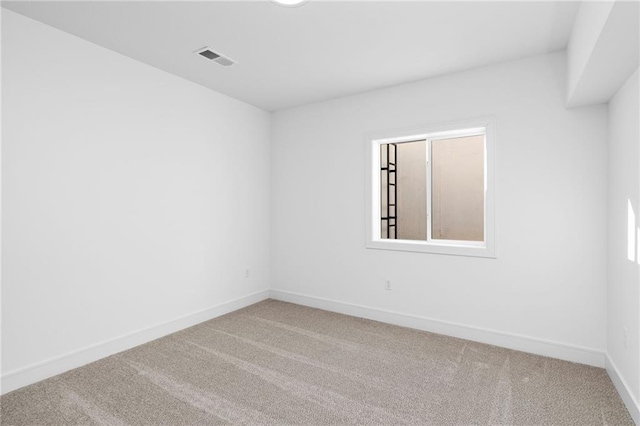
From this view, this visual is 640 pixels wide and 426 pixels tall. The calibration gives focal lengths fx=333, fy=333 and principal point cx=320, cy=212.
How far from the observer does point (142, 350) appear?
290 cm

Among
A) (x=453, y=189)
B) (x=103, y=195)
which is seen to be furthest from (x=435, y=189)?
(x=103, y=195)

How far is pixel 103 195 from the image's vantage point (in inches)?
109

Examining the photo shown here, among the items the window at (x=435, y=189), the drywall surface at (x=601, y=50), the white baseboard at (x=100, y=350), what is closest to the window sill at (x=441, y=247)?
the window at (x=435, y=189)

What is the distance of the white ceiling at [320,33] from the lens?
2232 millimetres

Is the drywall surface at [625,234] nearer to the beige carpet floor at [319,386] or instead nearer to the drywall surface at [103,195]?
the beige carpet floor at [319,386]

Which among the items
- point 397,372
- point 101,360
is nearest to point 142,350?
point 101,360

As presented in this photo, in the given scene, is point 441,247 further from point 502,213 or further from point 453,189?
point 453,189

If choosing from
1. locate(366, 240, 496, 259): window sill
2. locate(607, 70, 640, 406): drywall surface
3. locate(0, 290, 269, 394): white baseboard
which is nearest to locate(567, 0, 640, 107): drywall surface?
locate(607, 70, 640, 406): drywall surface

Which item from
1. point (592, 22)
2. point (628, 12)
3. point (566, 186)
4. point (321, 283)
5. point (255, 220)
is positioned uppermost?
point (592, 22)

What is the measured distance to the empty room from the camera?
214 cm

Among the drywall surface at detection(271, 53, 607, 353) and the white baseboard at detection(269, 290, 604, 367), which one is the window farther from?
the white baseboard at detection(269, 290, 604, 367)

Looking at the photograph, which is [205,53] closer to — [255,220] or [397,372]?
[255,220]

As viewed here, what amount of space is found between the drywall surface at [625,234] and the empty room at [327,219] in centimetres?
3

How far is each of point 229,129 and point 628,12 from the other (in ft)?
11.5
